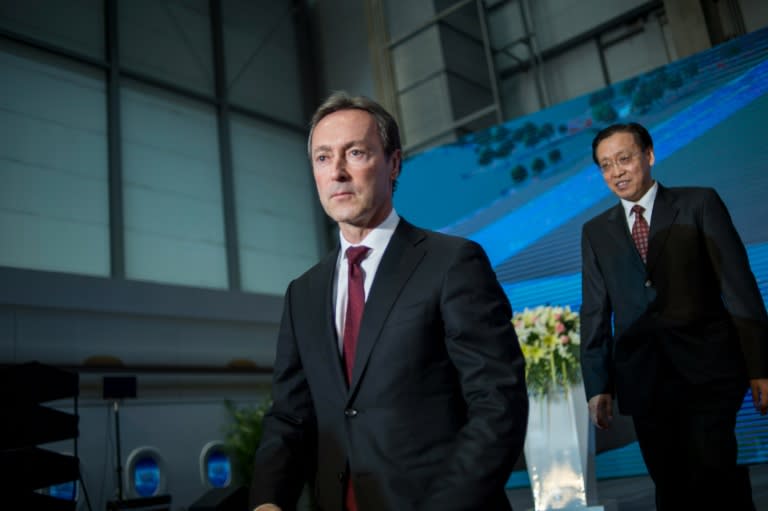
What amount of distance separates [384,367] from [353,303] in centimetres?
18

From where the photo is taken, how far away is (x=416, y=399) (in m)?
1.22

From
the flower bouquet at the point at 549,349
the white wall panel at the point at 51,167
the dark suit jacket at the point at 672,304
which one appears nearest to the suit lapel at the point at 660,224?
the dark suit jacket at the point at 672,304

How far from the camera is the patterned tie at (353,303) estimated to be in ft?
4.33

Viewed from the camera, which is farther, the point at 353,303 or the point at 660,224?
the point at 660,224

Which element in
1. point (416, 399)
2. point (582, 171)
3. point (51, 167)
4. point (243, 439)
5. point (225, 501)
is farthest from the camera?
point (51, 167)

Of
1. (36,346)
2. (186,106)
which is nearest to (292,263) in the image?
(186,106)

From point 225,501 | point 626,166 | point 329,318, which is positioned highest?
point 626,166

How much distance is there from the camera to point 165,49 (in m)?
9.39

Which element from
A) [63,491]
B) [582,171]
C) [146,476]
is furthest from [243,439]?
[582,171]

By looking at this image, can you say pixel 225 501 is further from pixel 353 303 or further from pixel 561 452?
pixel 353 303

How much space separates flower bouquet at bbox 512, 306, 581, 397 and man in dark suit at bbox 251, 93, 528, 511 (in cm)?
191

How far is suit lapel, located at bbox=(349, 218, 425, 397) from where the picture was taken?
1.26 m

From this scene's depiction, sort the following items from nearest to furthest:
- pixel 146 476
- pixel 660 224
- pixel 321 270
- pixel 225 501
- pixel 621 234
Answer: pixel 321 270 → pixel 660 224 → pixel 621 234 → pixel 225 501 → pixel 146 476

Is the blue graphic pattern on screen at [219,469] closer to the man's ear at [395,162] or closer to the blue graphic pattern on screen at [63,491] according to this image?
the blue graphic pattern on screen at [63,491]
